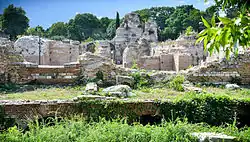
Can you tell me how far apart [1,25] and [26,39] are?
35.2 meters

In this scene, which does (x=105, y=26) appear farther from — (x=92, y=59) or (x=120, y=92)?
(x=120, y=92)

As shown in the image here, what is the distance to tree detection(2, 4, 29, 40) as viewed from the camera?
1938 inches

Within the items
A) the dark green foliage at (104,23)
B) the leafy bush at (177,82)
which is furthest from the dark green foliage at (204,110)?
the dark green foliage at (104,23)

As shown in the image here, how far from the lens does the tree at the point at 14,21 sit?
49234 millimetres

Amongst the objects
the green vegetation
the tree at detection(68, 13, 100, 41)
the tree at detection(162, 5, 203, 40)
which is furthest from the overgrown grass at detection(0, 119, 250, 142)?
the tree at detection(68, 13, 100, 41)

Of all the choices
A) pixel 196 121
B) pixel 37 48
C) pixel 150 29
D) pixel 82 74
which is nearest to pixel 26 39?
pixel 37 48

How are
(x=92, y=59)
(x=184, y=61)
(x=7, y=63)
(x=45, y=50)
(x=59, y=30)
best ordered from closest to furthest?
(x=7, y=63)
(x=92, y=59)
(x=45, y=50)
(x=184, y=61)
(x=59, y=30)

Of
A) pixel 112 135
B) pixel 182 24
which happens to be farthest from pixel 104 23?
pixel 112 135

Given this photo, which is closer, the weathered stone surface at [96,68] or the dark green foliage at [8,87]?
the dark green foliage at [8,87]

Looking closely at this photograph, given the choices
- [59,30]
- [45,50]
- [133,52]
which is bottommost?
[45,50]

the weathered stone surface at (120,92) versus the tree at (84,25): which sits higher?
the tree at (84,25)

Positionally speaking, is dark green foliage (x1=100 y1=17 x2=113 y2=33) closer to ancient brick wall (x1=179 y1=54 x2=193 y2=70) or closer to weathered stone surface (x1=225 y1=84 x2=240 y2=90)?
ancient brick wall (x1=179 y1=54 x2=193 y2=70)

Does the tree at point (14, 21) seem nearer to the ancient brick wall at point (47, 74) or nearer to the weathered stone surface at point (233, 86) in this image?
the ancient brick wall at point (47, 74)

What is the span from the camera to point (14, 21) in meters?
50.7
